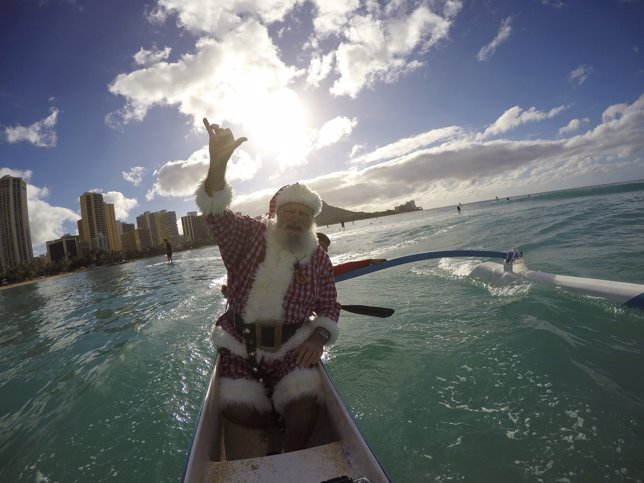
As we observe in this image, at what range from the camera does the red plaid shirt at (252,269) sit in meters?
2.60

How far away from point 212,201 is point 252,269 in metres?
0.66

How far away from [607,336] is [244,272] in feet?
16.0

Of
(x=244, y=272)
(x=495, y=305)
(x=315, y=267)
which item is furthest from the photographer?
(x=495, y=305)

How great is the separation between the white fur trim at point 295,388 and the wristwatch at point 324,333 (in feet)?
0.97

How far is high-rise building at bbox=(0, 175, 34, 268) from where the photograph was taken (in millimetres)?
91625

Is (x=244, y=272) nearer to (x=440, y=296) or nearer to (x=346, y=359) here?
(x=346, y=359)

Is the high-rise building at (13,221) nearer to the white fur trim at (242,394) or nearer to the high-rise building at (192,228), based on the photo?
the high-rise building at (192,228)

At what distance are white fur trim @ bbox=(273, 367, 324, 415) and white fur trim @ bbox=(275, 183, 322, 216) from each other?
4.80ft

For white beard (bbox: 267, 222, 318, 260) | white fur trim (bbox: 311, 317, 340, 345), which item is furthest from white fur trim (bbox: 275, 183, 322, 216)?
white fur trim (bbox: 311, 317, 340, 345)

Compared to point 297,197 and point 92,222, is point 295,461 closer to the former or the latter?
point 297,197

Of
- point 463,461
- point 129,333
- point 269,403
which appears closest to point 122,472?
point 269,403

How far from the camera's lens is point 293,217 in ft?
9.20

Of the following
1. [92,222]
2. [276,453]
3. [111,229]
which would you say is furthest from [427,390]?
[111,229]

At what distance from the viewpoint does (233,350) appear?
2531 millimetres
